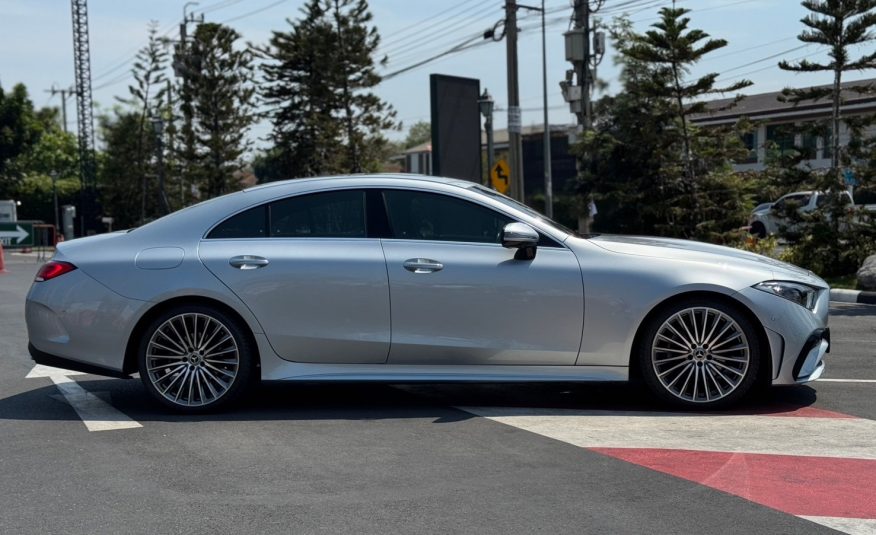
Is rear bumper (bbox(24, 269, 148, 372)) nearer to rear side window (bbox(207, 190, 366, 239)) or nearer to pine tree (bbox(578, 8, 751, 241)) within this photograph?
rear side window (bbox(207, 190, 366, 239))

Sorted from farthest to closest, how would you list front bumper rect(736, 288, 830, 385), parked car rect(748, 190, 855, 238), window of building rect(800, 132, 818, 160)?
parked car rect(748, 190, 855, 238)
window of building rect(800, 132, 818, 160)
front bumper rect(736, 288, 830, 385)

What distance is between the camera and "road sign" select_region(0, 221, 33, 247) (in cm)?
4297

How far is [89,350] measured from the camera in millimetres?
6465

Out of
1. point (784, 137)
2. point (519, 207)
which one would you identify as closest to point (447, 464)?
point (519, 207)

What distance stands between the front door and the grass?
10.2m

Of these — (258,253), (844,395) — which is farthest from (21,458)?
(844,395)

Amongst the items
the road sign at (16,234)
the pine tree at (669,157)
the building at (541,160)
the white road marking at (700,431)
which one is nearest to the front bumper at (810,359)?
the white road marking at (700,431)

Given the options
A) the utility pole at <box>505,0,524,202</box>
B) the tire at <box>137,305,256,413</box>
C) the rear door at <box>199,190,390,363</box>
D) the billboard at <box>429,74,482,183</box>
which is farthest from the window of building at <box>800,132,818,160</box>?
the tire at <box>137,305,256,413</box>

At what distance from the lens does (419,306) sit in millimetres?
6324

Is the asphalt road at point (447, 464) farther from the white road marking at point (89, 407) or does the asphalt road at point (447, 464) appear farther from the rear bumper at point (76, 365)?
the rear bumper at point (76, 365)

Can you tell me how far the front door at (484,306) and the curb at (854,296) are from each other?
30.0 ft

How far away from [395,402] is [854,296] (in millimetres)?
9667

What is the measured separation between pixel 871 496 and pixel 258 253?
380cm

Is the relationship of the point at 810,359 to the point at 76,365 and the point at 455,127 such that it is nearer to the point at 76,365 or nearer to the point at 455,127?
the point at 76,365
